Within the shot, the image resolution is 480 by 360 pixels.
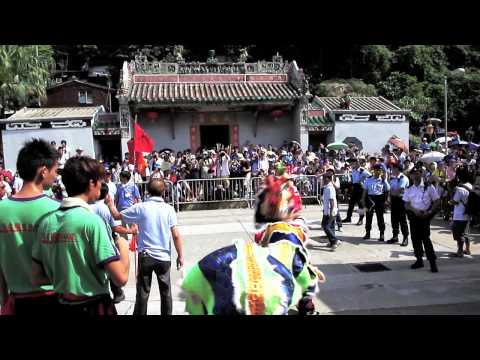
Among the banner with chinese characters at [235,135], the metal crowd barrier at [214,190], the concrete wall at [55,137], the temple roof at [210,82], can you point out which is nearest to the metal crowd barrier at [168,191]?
the metal crowd barrier at [214,190]

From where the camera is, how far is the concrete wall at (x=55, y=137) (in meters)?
18.8

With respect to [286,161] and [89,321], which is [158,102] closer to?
[286,161]

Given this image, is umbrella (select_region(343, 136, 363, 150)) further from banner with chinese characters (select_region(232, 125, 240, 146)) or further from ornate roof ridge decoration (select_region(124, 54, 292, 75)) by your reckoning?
banner with chinese characters (select_region(232, 125, 240, 146))

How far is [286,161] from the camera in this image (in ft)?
50.8

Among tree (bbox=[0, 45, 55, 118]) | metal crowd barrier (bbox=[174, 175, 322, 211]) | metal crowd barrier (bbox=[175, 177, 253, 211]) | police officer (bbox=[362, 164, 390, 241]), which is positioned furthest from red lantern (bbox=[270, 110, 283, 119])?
police officer (bbox=[362, 164, 390, 241])

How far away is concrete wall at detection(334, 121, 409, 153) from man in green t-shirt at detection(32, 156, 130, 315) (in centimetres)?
1810

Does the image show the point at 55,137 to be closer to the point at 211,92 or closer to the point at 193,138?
the point at 193,138

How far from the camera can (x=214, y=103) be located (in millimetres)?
19172

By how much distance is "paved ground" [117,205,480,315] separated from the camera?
5492mm

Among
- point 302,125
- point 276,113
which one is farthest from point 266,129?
point 302,125

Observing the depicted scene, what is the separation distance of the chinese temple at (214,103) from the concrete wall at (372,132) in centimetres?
178

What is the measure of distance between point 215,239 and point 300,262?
22.5 feet

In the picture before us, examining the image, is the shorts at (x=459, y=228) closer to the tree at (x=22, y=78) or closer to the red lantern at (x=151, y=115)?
the red lantern at (x=151, y=115)
